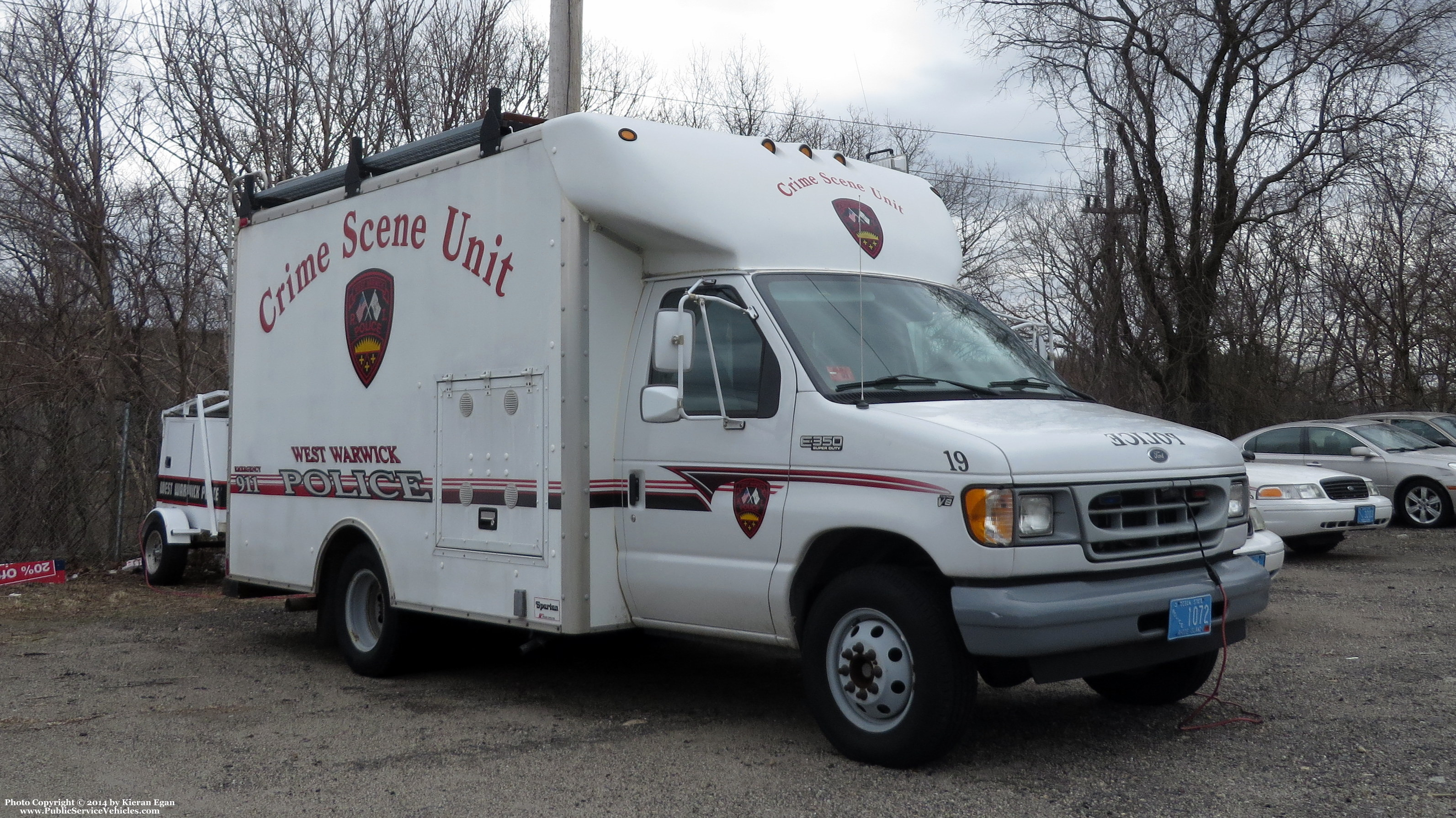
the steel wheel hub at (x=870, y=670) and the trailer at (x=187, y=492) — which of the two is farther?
the trailer at (x=187, y=492)

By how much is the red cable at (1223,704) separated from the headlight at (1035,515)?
1.06 meters

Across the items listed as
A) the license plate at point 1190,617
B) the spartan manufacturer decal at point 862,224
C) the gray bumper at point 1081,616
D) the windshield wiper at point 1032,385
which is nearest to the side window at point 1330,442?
the windshield wiper at point 1032,385

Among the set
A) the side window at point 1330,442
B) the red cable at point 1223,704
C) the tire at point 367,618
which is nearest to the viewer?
the red cable at point 1223,704

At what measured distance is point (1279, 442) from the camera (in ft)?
55.4

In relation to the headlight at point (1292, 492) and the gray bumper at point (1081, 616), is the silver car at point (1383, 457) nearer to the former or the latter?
the headlight at point (1292, 492)

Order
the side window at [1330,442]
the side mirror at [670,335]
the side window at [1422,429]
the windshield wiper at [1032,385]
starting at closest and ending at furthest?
the side mirror at [670,335] < the windshield wiper at [1032,385] < the side window at [1330,442] < the side window at [1422,429]

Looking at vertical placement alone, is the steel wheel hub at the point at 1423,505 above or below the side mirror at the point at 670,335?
below

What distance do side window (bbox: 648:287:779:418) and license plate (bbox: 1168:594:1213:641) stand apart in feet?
6.49

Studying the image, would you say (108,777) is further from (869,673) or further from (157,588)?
(157,588)

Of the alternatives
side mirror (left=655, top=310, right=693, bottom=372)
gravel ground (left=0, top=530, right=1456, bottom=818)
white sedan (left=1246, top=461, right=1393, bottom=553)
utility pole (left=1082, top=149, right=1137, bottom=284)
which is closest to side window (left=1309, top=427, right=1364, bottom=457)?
white sedan (left=1246, top=461, right=1393, bottom=553)

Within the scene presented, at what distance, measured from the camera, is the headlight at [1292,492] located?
13.5 metres

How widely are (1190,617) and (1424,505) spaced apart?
12.8 meters

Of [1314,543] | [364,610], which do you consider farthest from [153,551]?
[1314,543]

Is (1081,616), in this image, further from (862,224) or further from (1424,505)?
(1424,505)
